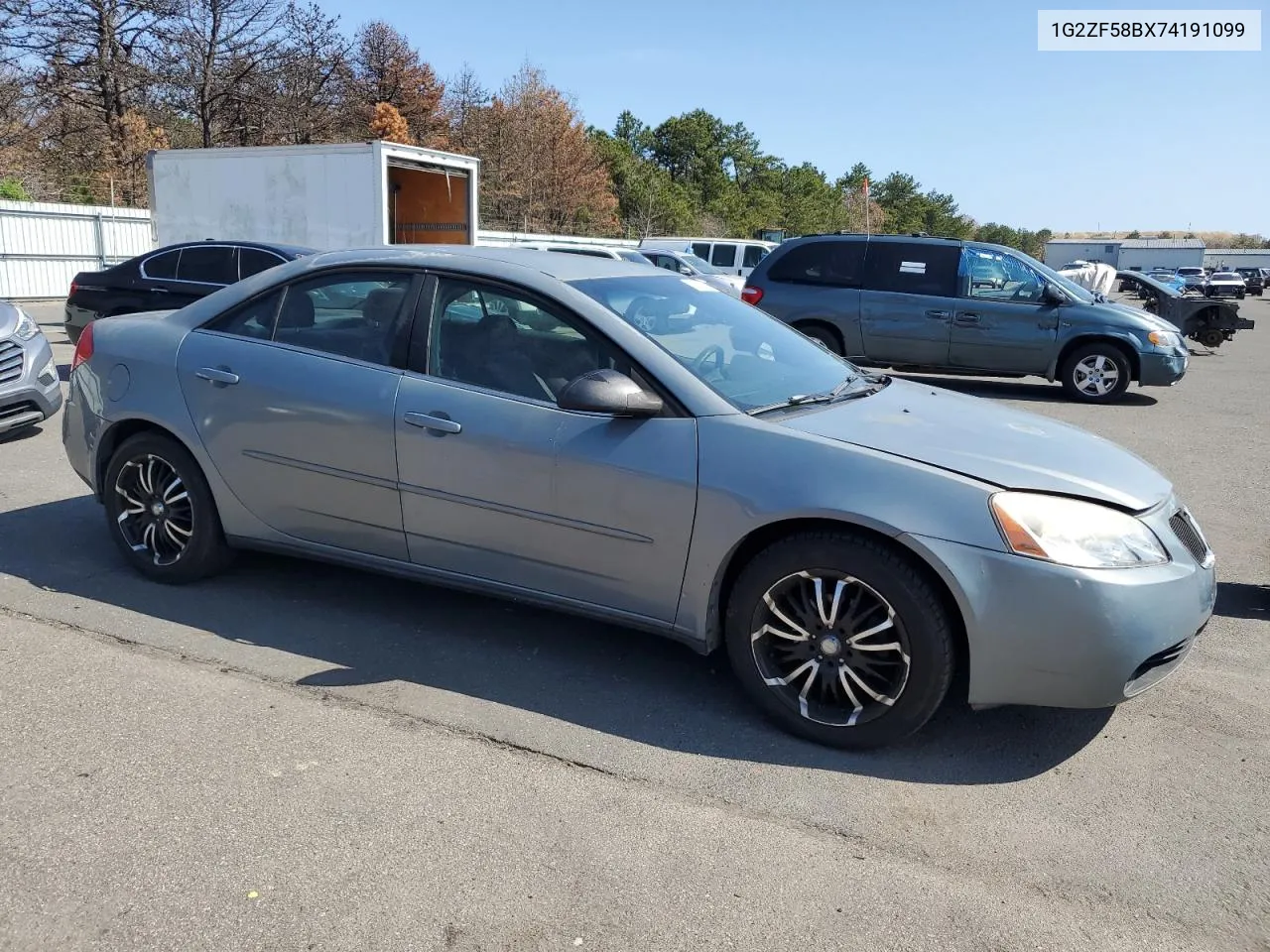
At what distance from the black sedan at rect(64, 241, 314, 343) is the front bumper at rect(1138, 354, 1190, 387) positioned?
9.84 metres

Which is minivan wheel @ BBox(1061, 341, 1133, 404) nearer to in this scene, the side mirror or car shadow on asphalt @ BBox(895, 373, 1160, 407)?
car shadow on asphalt @ BBox(895, 373, 1160, 407)

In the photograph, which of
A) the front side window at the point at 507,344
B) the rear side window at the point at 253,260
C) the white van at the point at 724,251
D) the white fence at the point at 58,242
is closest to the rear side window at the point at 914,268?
the rear side window at the point at 253,260

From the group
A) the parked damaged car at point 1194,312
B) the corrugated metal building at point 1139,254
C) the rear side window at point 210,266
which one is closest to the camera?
the rear side window at point 210,266

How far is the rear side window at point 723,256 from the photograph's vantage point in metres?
27.2

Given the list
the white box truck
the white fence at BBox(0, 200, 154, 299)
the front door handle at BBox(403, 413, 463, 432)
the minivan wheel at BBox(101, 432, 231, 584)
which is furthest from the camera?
the white fence at BBox(0, 200, 154, 299)

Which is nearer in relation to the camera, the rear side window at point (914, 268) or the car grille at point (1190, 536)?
the car grille at point (1190, 536)

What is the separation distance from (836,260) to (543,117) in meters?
37.1

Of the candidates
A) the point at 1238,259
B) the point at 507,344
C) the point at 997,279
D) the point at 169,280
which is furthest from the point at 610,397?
the point at 1238,259

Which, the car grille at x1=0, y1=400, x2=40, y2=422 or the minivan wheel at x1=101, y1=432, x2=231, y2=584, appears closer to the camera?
the minivan wheel at x1=101, y1=432, x2=231, y2=584

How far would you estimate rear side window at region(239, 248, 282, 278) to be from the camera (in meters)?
11.3

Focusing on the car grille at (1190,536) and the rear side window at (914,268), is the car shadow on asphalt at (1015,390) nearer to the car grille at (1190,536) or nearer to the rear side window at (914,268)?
the rear side window at (914,268)

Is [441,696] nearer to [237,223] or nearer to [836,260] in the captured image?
[836,260]

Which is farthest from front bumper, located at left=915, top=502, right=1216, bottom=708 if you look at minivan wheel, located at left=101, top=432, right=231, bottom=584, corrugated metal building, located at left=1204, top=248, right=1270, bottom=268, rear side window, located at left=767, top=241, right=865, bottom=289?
corrugated metal building, located at left=1204, top=248, right=1270, bottom=268

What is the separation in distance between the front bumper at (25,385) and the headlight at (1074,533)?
7.16 metres
